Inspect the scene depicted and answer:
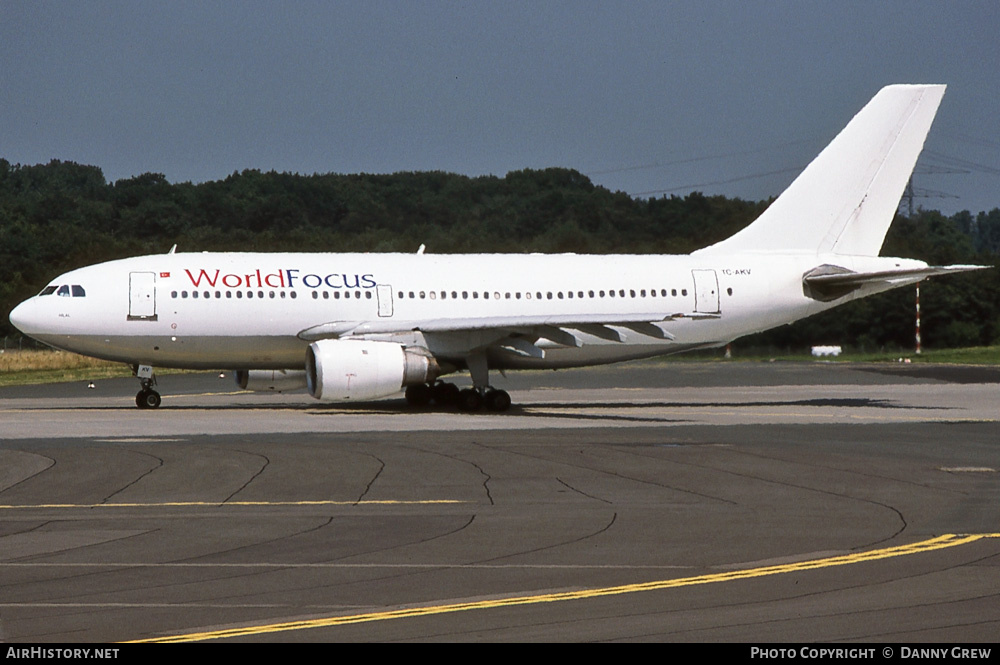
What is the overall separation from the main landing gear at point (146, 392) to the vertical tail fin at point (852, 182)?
15950mm

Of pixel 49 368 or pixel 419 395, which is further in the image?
pixel 49 368

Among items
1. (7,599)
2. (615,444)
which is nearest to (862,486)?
(615,444)

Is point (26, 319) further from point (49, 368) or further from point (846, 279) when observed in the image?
point (49, 368)

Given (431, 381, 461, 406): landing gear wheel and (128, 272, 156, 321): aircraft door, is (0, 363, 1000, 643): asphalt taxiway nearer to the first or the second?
(128, 272, 156, 321): aircraft door

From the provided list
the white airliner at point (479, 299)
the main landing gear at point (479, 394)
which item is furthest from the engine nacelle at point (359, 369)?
the main landing gear at point (479, 394)

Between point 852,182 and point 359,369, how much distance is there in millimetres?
15975

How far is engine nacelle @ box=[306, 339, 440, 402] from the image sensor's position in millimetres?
29141

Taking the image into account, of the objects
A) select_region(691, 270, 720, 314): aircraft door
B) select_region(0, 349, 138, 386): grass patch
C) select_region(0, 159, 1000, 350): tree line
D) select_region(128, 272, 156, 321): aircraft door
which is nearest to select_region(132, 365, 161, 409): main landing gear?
select_region(128, 272, 156, 321): aircraft door

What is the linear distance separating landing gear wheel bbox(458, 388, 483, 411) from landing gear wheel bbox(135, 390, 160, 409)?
7.85m

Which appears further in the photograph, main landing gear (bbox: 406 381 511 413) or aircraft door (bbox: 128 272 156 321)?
main landing gear (bbox: 406 381 511 413)

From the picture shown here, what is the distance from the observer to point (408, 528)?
531 inches

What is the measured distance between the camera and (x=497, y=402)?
104 ft

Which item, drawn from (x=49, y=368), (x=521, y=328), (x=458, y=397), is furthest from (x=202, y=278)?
(x=49, y=368)

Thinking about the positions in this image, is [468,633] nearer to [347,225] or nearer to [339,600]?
[339,600]
